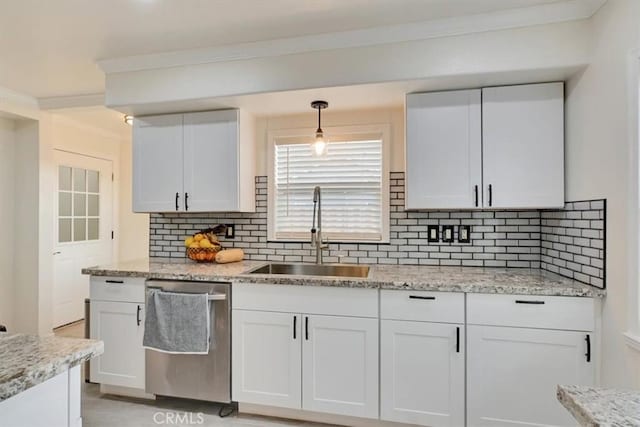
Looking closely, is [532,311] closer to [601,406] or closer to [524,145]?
[524,145]

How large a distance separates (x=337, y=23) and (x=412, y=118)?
2.41 ft

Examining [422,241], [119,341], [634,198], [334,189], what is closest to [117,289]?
[119,341]

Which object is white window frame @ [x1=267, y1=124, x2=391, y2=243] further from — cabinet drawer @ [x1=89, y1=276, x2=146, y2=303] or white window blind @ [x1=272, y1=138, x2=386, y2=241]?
cabinet drawer @ [x1=89, y1=276, x2=146, y2=303]

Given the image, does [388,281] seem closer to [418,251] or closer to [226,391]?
[418,251]

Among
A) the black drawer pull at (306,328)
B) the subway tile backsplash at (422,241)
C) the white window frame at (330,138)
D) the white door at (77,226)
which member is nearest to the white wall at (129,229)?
the white door at (77,226)

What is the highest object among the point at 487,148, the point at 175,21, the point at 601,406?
the point at 175,21

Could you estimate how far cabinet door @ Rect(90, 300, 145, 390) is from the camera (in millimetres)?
2570

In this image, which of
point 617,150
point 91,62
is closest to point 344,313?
point 617,150

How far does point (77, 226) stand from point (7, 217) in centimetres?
86

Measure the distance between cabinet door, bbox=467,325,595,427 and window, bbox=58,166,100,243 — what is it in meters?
4.40

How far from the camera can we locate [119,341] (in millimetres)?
2609

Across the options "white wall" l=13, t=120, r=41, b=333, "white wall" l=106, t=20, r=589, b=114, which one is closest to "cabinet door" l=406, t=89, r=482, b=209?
"white wall" l=106, t=20, r=589, b=114

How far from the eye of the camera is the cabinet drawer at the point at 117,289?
101 inches

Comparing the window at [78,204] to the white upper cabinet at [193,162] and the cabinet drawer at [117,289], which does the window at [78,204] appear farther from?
the cabinet drawer at [117,289]
